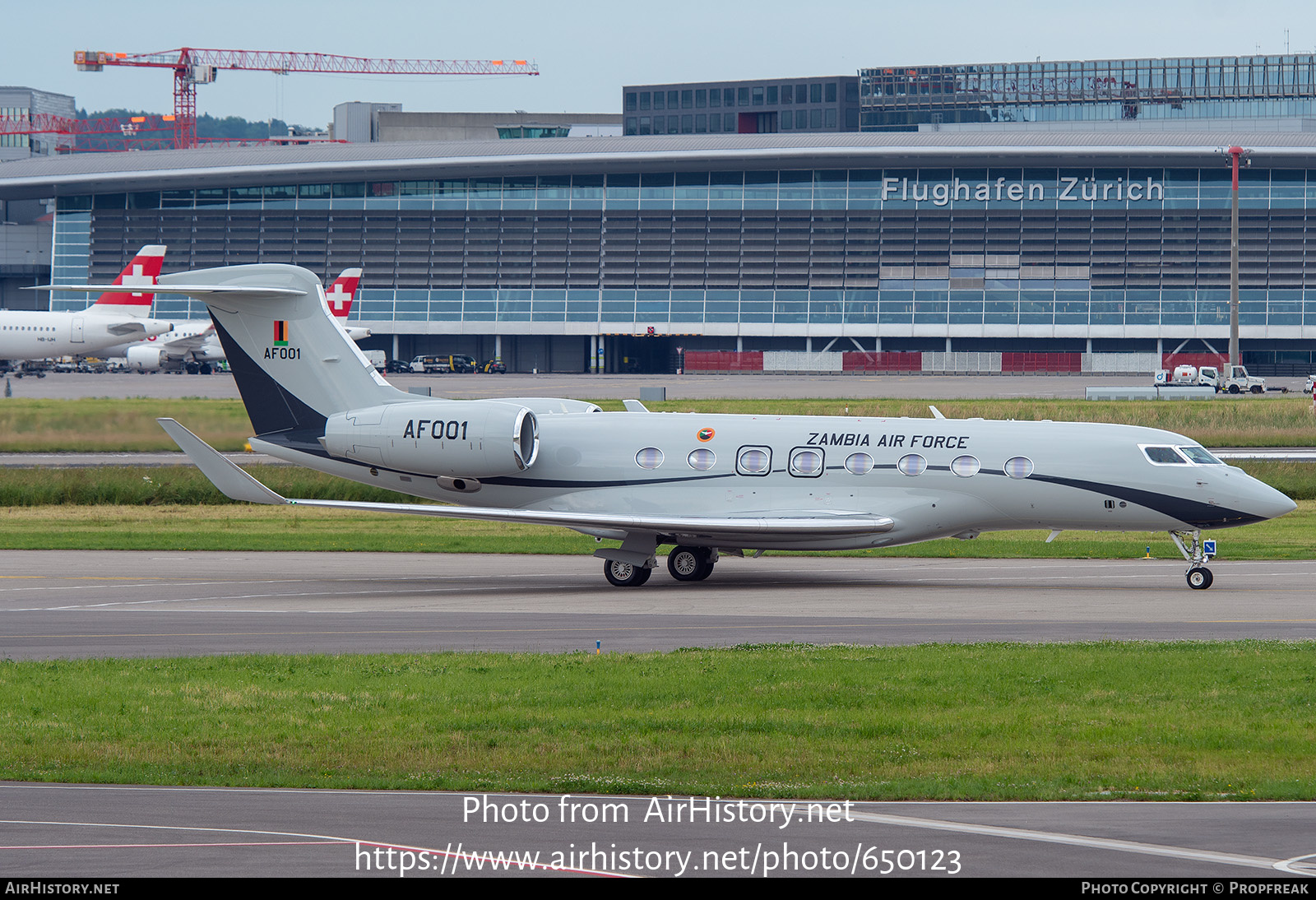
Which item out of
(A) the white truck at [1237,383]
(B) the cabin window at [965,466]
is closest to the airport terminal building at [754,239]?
(A) the white truck at [1237,383]

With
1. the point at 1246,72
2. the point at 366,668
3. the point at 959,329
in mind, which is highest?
the point at 1246,72

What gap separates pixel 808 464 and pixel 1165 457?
270 inches

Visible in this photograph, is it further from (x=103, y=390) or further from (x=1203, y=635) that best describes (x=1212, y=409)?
(x=103, y=390)

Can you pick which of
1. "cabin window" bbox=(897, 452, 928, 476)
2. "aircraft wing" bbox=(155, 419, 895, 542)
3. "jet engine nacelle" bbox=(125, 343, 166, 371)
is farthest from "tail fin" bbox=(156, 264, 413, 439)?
"jet engine nacelle" bbox=(125, 343, 166, 371)

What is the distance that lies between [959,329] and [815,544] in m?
107

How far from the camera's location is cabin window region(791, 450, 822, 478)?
27.8 meters

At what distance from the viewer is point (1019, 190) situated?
130750mm

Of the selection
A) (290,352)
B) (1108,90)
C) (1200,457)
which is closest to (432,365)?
(1108,90)

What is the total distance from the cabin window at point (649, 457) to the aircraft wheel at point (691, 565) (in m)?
1.85

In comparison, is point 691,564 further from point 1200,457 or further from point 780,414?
point 780,414

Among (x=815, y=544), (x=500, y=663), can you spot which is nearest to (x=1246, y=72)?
(x=815, y=544)

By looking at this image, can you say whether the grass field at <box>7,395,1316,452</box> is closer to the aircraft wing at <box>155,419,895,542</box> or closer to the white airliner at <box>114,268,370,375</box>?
the aircraft wing at <box>155,419,895,542</box>

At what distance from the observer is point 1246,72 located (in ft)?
534

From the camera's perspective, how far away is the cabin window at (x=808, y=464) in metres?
27.8
